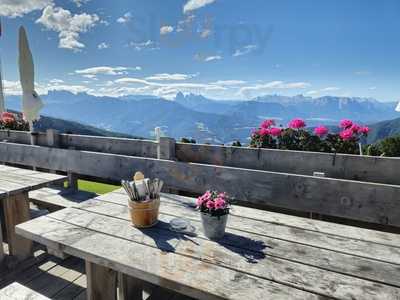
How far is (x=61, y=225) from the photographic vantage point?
1482 mm

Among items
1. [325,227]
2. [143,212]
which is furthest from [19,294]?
[325,227]

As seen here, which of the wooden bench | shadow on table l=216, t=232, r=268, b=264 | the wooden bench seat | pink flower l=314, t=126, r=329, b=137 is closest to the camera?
shadow on table l=216, t=232, r=268, b=264

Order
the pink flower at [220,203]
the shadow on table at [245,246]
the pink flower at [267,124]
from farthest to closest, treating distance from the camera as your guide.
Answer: the pink flower at [267,124] → the pink flower at [220,203] → the shadow on table at [245,246]

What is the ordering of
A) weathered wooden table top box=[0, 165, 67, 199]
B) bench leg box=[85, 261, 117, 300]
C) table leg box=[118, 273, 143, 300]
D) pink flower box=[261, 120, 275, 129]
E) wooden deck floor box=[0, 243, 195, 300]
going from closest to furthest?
bench leg box=[85, 261, 117, 300]
table leg box=[118, 273, 143, 300]
wooden deck floor box=[0, 243, 195, 300]
weathered wooden table top box=[0, 165, 67, 199]
pink flower box=[261, 120, 275, 129]

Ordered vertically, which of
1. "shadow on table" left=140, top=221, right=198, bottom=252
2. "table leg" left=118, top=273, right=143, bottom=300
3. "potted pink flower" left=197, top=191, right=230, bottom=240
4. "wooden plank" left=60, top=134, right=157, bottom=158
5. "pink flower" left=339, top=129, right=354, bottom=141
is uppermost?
"pink flower" left=339, top=129, right=354, bottom=141

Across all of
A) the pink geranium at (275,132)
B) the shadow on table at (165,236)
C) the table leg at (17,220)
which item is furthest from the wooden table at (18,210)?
the pink geranium at (275,132)

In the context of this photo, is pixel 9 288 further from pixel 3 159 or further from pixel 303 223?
pixel 3 159

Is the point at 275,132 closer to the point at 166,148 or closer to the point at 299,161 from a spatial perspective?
the point at 299,161

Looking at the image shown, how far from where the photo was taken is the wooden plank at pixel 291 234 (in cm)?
121

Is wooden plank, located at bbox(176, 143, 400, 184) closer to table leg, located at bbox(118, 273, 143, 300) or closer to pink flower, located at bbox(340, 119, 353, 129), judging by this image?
pink flower, located at bbox(340, 119, 353, 129)

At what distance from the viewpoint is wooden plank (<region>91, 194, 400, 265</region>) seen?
121 cm

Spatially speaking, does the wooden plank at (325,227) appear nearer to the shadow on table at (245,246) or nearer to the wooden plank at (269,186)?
the shadow on table at (245,246)

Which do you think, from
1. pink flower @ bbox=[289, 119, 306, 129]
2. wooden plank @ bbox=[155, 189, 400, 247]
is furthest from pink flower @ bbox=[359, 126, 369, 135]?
wooden plank @ bbox=[155, 189, 400, 247]

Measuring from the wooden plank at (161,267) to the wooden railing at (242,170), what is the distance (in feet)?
4.28
